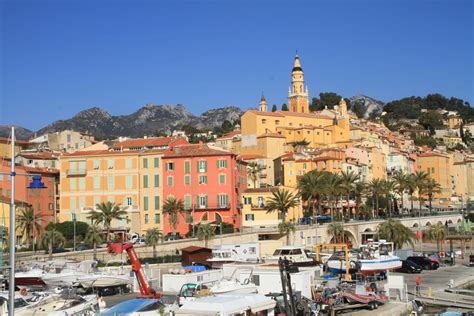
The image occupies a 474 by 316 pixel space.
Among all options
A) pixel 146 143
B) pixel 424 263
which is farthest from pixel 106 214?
pixel 424 263

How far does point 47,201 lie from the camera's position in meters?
72.6

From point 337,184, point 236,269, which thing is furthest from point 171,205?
point 236,269

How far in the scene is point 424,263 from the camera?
54.9 m

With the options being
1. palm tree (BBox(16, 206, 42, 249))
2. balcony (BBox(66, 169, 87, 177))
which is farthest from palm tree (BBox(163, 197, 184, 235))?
palm tree (BBox(16, 206, 42, 249))

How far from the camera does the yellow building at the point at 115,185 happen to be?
71.4 metres

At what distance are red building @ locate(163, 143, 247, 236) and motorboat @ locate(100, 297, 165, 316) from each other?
4358 cm

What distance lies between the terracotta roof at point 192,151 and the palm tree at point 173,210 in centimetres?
471

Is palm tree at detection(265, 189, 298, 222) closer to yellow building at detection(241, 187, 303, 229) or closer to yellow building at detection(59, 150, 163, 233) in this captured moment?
yellow building at detection(241, 187, 303, 229)

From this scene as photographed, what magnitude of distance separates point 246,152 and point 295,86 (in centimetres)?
5014

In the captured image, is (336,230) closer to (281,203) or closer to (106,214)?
(281,203)

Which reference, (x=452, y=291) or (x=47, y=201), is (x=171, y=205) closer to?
(x=47, y=201)

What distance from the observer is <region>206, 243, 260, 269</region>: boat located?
49469 mm

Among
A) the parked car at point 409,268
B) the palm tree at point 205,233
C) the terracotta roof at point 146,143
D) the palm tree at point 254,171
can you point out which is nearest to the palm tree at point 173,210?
the terracotta roof at point 146,143

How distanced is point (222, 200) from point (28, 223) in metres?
19.5
